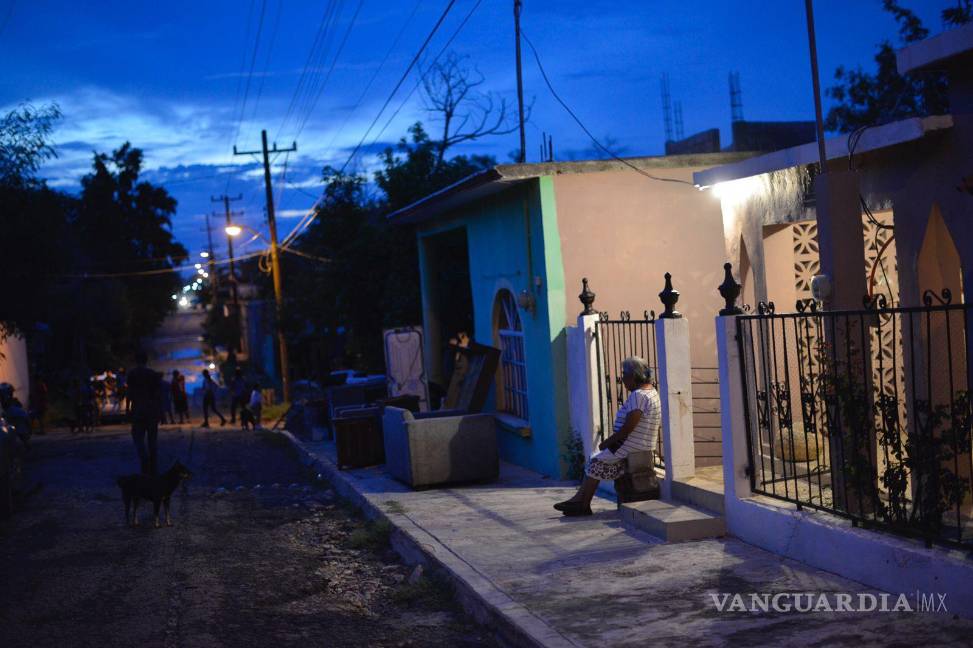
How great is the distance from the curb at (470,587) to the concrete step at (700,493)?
86.5 inches

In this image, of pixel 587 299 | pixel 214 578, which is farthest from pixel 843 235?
pixel 214 578

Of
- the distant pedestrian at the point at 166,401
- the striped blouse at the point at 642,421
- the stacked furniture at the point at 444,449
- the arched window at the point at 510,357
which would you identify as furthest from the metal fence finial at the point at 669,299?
the distant pedestrian at the point at 166,401

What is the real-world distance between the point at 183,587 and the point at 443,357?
13.4 m

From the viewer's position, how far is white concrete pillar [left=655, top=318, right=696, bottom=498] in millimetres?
9422

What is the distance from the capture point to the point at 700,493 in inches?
357

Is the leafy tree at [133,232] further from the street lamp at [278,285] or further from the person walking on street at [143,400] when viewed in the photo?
the person walking on street at [143,400]

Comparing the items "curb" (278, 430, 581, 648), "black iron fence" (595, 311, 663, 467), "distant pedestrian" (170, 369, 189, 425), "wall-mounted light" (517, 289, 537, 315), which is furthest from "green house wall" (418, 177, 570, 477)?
"distant pedestrian" (170, 369, 189, 425)

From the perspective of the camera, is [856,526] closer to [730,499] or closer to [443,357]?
[730,499]

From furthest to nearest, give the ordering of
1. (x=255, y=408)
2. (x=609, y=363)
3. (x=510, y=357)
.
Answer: (x=255, y=408)
(x=510, y=357)
(x=609, y=363)

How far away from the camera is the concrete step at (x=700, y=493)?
873 centimetres

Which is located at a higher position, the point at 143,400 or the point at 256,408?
the point at 143,400

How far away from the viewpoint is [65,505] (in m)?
13.0

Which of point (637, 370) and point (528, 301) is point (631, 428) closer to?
point (637, 370)

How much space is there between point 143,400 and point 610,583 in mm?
8332
